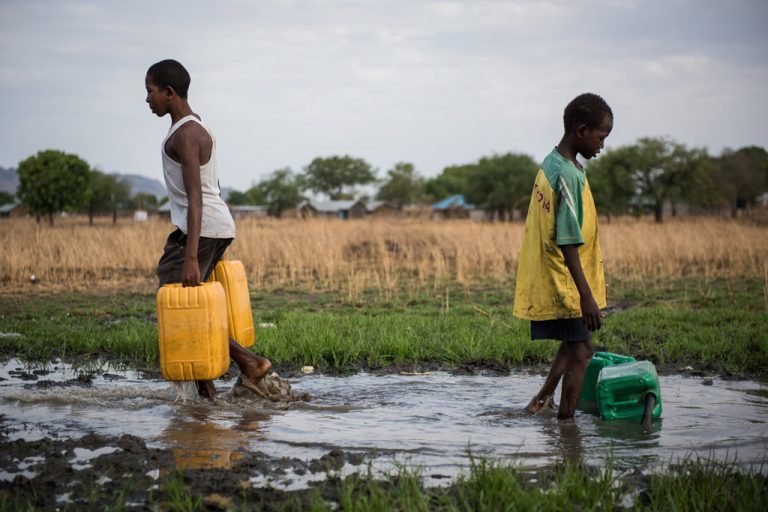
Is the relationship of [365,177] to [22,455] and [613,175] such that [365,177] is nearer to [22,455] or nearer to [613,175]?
[613,175]

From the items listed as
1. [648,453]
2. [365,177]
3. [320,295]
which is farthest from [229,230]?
[365,177]

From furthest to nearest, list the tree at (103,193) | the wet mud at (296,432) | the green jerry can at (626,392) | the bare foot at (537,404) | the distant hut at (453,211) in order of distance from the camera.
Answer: the tree at (103,193)
the distant hut at (453,211)
the bare foot at (537,404)
the green jerry can at (626,392)
the wet mud at (296,432)

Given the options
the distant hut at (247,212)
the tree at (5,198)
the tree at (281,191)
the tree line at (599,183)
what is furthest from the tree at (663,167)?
the tree at (5,198)

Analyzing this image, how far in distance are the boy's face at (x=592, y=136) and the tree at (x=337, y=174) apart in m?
127

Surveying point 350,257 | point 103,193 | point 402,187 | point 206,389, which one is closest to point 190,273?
point 206,389

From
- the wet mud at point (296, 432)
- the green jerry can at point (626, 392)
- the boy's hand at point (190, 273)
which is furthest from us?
the boy's hand at point (190, 273)

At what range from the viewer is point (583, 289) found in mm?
4422

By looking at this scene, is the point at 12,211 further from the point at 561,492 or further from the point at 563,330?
the point at 561,492

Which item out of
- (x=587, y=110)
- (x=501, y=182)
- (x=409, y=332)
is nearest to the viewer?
(x=587, y=110)

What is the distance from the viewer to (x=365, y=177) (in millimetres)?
131125

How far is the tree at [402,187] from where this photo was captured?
4766 inches

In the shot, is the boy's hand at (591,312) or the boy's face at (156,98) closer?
the boy's hand at (591,312)

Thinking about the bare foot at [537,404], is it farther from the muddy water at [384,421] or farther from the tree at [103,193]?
the tree at [103,193]

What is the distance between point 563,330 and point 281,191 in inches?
3841
